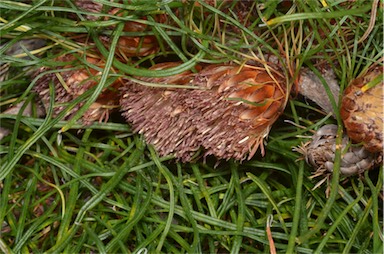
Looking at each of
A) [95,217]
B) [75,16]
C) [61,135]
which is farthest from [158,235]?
[75,16]

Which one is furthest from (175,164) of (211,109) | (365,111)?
(365,111)

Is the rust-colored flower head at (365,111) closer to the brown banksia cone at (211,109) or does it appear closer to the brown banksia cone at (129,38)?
the brown banksia cone at (211,109)

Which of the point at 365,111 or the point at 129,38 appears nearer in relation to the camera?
the point at 365,111

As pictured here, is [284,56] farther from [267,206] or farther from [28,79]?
[28,79]

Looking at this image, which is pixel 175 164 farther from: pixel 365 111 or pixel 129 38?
pixel 365 111

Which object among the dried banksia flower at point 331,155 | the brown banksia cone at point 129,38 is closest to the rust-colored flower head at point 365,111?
the dried banksia flower at point 331,155

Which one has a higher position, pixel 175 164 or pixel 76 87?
pixel 76 87
